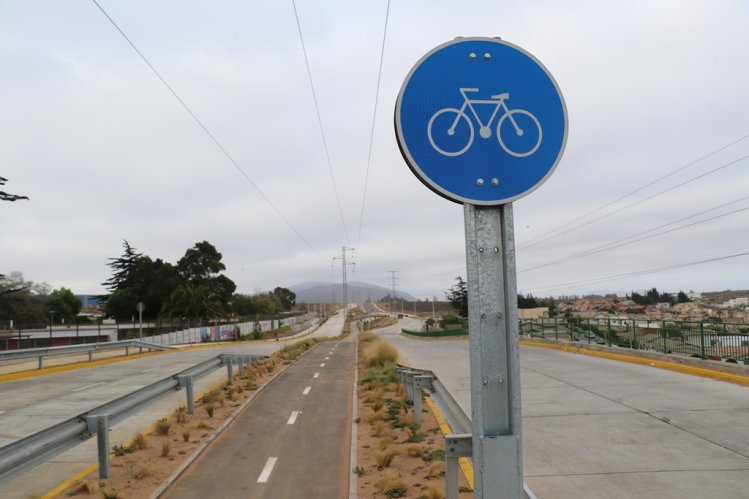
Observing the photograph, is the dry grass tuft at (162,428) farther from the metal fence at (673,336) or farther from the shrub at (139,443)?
the metal fence at (673,336)

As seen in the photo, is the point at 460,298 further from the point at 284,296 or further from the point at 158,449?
the point at 284,296

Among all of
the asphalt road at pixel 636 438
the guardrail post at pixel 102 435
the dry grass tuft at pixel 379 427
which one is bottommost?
the dry grass tuft at pixel 379 427

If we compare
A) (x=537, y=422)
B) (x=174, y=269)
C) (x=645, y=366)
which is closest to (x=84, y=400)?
(x=537, y=422)

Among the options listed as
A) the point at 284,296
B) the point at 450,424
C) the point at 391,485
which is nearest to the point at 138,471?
the point at 391,485

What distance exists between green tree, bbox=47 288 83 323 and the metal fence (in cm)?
9432

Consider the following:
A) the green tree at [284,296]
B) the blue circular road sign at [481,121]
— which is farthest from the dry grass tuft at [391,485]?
the green tree at [284,296]

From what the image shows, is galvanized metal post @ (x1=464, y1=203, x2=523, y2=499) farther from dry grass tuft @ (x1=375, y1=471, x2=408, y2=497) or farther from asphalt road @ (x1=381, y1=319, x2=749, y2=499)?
dry grass tuft @ (x1=375, y1=471, x2=408, y2=497)

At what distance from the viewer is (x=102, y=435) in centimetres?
682

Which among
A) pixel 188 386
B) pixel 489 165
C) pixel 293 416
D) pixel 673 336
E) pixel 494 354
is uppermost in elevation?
pixel 489 165

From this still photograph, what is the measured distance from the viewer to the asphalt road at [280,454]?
6621 millimetres

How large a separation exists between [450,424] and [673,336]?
1481 centimetres

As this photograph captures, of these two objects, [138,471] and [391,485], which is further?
[138,471]

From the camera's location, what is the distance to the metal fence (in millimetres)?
15453

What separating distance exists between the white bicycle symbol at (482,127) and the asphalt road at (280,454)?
5265 mm
